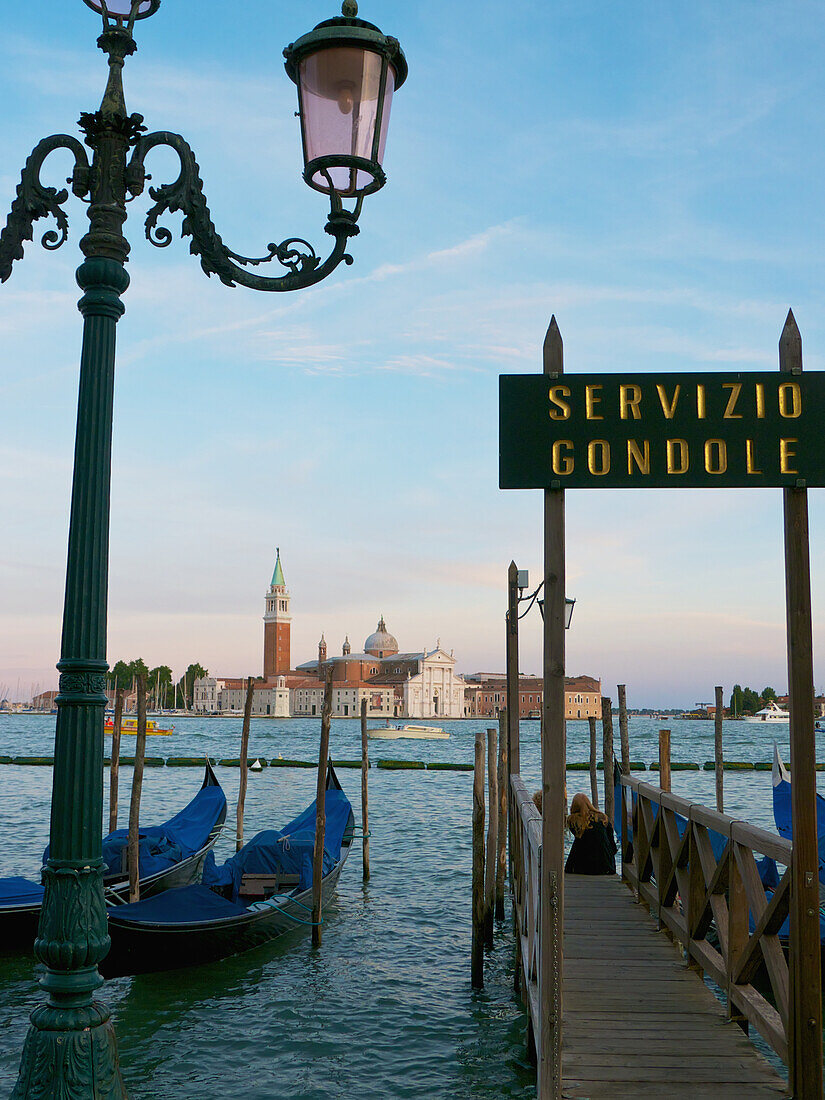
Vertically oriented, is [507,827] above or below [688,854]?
below

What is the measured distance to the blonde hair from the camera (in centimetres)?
766

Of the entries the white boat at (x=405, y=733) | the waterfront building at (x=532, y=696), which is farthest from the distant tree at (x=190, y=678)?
the white boat at (x=405, y=733)

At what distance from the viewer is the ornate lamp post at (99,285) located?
252 centimetres

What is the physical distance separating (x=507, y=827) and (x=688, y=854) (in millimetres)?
5974

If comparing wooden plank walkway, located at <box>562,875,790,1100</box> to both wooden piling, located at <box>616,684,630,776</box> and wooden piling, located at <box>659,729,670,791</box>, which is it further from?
wooden piling, located at <box>616,684,630,776</box>

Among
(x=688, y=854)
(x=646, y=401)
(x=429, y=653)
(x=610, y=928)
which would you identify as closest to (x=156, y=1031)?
(x=610, y=928)

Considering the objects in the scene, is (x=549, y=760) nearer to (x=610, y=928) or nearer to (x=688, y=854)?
(x=688, y=854)

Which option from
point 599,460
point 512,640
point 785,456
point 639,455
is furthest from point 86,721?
point 512,640

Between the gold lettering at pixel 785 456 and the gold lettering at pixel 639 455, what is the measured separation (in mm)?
474

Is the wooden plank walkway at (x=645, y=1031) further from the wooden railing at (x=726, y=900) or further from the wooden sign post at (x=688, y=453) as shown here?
the wooden sign post at (x=688, y=453)

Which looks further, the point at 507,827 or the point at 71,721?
the point at 507,827

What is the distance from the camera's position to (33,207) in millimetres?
2959

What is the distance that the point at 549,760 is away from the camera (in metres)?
3.34

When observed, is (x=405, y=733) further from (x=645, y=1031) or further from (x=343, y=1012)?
(x=645, y=1031)
